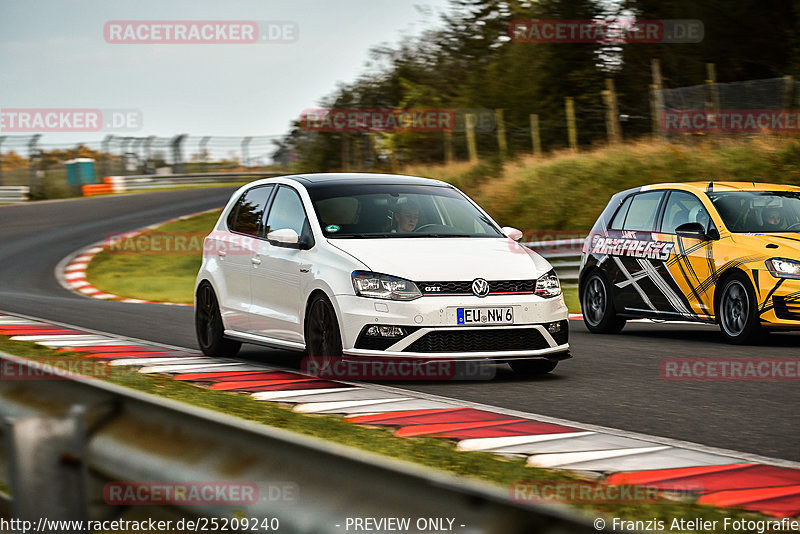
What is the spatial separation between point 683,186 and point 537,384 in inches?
180

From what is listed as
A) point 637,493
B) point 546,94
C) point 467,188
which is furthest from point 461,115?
point 637,493

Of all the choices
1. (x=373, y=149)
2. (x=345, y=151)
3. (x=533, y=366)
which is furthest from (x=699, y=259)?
(x=345, y=151)

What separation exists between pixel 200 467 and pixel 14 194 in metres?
46.0

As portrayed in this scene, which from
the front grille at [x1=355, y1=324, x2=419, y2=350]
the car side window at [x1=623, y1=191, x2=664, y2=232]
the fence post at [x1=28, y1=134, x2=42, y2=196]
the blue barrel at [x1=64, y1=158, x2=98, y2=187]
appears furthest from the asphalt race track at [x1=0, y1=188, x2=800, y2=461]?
the blue barrel at [x1=64, y1=158, x2=98, y2=187]

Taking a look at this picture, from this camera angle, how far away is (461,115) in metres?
37.2

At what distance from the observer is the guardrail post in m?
3.28

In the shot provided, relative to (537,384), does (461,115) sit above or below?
above

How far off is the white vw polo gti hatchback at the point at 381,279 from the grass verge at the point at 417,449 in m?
1.14

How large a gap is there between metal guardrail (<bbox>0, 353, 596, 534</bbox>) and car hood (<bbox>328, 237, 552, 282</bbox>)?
184 inches

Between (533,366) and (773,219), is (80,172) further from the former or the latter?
(533,366)

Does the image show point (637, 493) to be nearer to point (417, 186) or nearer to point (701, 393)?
point (701, 393)

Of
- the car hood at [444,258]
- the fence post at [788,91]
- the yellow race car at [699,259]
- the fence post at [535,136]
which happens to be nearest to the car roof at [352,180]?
the car hood at [444,258]

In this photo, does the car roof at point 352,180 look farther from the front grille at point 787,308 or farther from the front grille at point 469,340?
the front grille at point 787,308

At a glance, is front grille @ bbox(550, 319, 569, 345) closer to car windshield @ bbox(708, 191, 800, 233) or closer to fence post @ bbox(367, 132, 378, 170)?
car windshield @ bbox(708, 191, 800, 233)
